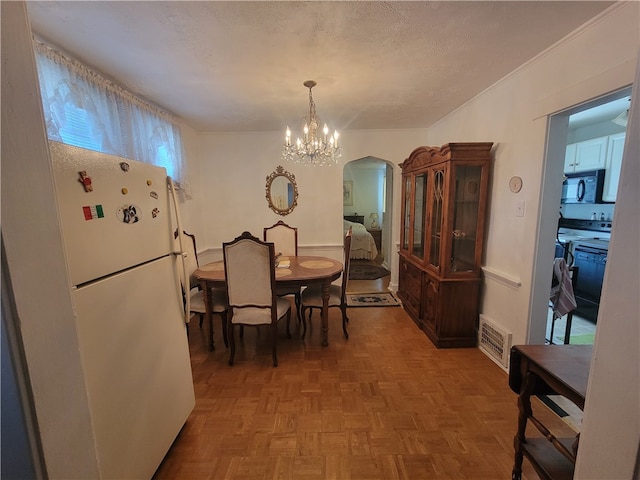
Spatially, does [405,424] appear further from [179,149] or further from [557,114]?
[179,149]

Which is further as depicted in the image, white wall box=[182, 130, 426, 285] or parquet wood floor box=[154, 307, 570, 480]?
white wall box=[182, 130, 426, 285]

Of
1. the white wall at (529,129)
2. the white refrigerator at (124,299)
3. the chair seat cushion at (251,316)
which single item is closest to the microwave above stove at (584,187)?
the white wall at (529,129)

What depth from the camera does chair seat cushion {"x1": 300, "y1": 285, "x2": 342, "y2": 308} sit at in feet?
8.95

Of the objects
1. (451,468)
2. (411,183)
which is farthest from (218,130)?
(451,468)

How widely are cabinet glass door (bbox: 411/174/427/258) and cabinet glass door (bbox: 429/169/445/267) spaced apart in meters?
0.23

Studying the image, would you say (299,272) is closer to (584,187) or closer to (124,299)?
(124,299)

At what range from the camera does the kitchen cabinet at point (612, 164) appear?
10.4 ft

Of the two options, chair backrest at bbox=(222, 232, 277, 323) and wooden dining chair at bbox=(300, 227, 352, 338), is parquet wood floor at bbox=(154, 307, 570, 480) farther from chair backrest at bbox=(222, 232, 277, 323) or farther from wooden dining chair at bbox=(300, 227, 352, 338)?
chair backrest at bbox=(222, 232, 277, 323)

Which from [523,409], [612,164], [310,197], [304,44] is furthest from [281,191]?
[612,164]

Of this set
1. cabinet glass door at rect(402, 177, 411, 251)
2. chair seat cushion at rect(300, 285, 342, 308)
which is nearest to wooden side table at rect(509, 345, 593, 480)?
chair seat cushion at rect(300, 285, 342, 308)

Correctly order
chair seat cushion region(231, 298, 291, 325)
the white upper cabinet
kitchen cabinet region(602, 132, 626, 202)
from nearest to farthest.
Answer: chair seat cushion region(231, 298, 291, 325) → kitchen cabinet region(602, 132, 626, 202) → the white upper cabinet

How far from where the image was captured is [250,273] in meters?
2.23

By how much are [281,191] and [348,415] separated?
2.97 m

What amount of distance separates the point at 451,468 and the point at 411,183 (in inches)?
106
